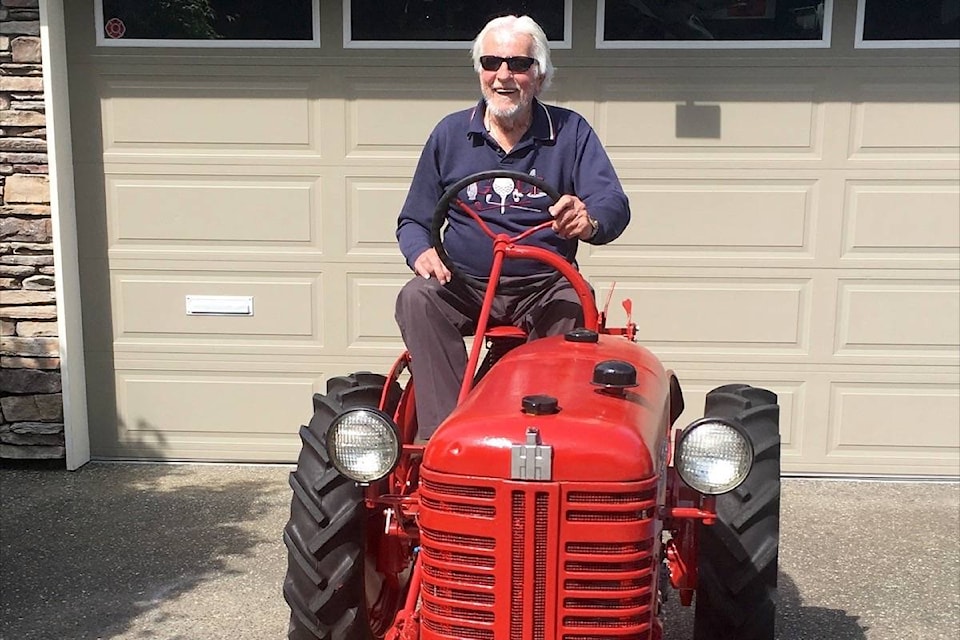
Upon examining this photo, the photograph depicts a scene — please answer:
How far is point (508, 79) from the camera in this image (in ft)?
10.3

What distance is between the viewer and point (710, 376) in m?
5.27

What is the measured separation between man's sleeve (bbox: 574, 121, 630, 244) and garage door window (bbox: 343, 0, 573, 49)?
6.54 ft

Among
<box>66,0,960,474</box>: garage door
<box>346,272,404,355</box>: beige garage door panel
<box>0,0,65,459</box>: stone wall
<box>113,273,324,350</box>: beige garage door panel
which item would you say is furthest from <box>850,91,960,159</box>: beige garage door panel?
<box>0,0,65,459</box>: stone wall

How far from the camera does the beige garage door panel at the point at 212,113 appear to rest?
5.22 metres

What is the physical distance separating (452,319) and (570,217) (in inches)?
20.5

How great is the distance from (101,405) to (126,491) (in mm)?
684

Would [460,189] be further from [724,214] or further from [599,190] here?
[724,214]

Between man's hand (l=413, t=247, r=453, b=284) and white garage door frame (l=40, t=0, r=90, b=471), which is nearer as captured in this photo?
man's hand (l=413, t=247, r=453, b=284)

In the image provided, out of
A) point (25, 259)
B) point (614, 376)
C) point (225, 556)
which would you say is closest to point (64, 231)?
point (25, 259)

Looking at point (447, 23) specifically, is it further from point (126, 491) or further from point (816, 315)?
point (126, 491)

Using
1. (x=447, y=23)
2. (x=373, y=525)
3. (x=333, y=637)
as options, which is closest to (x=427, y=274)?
(x=373, y=525)

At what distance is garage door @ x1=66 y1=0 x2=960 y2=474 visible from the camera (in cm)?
509

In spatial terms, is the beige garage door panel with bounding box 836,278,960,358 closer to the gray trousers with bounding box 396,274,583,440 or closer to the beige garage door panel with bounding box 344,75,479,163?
the beige garage door panel with bounding box 344,75,479,163

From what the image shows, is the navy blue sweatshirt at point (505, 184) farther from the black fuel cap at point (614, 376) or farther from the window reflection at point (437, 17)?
Result: the window reflection at point (437, 17)
